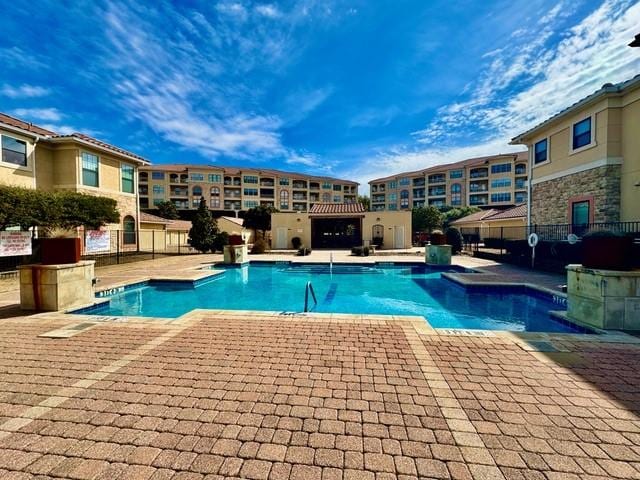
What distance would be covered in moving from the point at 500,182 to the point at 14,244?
6383cm

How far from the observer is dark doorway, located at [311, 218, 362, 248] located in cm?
2909

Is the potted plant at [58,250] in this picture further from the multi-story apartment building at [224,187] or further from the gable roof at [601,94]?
the multi-story apartment building at [224,187]

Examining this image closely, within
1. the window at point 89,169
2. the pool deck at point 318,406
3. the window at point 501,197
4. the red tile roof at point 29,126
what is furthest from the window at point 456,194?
the red tile roof at point 29,126

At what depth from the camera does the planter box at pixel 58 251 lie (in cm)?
628

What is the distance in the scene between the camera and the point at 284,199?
206 feet

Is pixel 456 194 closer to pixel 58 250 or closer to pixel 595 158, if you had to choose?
pixel 595 158

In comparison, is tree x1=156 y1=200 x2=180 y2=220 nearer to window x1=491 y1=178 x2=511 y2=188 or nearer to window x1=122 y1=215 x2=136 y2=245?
window x1=122 y1=215 x2=136 y2=245

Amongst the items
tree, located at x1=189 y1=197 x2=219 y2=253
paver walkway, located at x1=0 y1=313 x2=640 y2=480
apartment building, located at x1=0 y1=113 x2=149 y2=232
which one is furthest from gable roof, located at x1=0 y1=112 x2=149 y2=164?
paver walkway, located at x1=0 y1=313 x2=640 y2=480

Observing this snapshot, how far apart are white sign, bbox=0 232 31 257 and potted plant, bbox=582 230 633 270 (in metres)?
17.6

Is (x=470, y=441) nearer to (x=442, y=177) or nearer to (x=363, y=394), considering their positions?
(x=363, y=394)

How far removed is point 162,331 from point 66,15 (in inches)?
404

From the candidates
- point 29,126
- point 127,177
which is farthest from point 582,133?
point 29,126

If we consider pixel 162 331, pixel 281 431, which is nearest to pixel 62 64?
pixel 162 331

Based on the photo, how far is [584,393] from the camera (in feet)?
10.1
